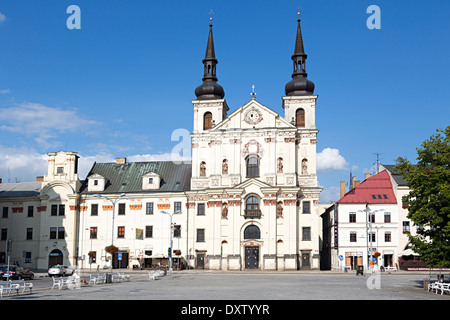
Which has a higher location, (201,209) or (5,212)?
(201,209)

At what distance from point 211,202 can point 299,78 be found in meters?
21.6

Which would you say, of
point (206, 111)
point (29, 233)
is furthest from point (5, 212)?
point (206, 111)

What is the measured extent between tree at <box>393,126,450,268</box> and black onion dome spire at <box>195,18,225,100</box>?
4452 centimetres

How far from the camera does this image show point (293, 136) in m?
72.1

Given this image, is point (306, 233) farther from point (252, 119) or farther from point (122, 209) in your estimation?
point (122, 209)

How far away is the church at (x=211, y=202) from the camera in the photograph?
7050cm

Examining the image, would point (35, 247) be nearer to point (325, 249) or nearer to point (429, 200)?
point (325, 249)

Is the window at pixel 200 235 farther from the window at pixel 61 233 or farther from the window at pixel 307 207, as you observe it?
the window at pixel 61 233

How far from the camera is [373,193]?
2879 inches

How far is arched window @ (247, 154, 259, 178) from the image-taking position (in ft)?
Answer: 239

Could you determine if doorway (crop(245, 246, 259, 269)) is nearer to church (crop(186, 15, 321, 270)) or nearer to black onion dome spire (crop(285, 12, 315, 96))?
church (crop(186, 15, 321, 270))

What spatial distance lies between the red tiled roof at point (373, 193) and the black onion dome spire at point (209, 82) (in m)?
23.4

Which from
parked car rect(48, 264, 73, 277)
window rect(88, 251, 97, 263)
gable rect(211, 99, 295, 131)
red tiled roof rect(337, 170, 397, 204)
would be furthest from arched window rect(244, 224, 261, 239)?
parked car rect(48, 264, 73, 277)

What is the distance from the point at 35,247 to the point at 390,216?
49.5 metres
